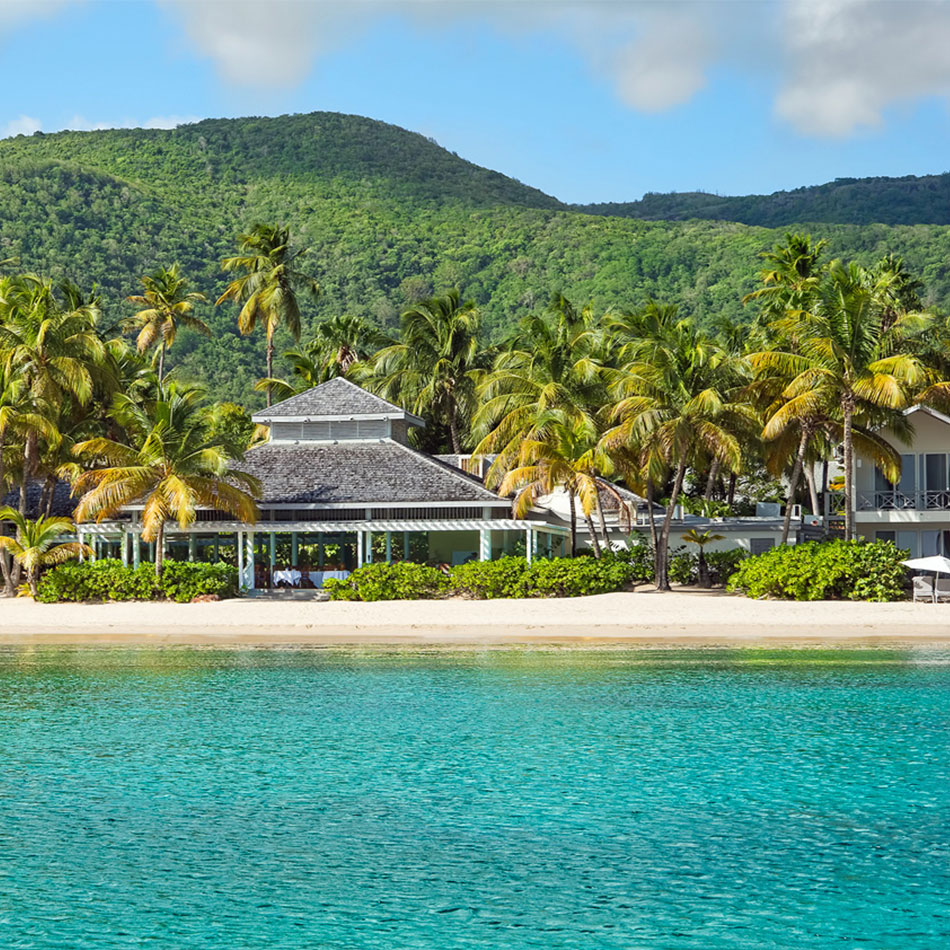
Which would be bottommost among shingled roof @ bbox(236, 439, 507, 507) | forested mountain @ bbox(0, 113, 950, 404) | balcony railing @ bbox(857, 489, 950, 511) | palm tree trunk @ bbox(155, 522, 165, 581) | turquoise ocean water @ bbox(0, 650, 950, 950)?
turquoise ocean water @ bbox(0, 650, 950, 950)

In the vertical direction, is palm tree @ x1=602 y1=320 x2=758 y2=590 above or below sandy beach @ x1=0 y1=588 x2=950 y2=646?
above

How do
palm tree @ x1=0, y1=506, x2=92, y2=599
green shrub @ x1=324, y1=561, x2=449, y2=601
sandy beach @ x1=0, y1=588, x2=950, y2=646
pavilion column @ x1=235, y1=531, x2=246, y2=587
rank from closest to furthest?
sandy beach @ x1=0, y1=588, x2=950, y2=646
green shrub @ x1=324, y1=561, x2=449, y2=601
palm tree @ x1=0, y1=506, x2=92, y2=599
pavilion column @ x1=235, y1=531, x2=246, y2=587

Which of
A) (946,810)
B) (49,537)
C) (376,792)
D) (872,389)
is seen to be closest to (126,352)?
(49,537)

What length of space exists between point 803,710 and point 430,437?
39191 millimetres

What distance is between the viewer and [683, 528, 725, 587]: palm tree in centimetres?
3831

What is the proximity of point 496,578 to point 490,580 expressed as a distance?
A: 0.17 metres

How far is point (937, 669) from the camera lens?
67.3ft

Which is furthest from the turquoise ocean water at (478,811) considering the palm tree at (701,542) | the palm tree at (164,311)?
the palm tree at (164,311)

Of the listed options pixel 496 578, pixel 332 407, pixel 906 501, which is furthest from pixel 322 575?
pixel 906 501

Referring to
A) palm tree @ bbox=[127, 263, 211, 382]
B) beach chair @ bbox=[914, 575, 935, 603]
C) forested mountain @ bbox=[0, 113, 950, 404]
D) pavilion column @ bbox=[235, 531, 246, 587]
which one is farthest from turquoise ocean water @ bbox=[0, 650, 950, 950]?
forested mountain @ bbox=[0, 113, 950, 404]

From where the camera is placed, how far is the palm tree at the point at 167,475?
1256 inches

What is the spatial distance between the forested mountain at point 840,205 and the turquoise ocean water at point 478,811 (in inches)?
3217

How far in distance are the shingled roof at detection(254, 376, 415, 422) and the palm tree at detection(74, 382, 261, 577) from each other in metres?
5.52

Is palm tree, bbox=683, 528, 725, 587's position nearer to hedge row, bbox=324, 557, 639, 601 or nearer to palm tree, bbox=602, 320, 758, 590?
palm tree, bbox=602, 320, 758, 590
